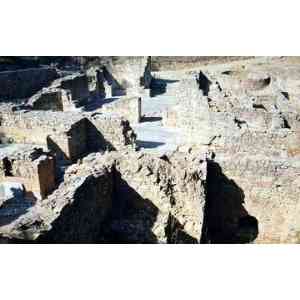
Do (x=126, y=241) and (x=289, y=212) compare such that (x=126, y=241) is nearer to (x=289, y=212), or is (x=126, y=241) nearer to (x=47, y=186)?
(x=47, y=186)

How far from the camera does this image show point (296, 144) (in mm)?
11242

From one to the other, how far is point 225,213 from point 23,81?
1608 centimetres

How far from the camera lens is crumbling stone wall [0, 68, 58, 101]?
66.4 feet

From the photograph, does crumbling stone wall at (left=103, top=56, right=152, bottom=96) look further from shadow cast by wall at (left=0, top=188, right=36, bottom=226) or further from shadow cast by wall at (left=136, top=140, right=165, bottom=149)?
shadow cast by wall at (left=0, top=188, right=36, bottom=226)

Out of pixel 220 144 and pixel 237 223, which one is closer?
pixel 237 223

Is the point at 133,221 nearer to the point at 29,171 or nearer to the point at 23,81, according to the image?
the point at 29,171

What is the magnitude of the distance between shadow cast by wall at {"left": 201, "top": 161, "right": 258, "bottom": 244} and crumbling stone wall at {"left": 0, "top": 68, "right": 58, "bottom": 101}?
13944mm

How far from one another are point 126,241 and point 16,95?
1526cm

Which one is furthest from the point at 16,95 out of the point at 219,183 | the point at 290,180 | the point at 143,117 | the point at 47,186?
the point at 290,180

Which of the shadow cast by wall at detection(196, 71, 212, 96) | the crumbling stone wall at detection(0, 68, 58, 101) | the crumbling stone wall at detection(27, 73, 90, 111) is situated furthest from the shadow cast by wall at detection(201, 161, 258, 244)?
the crumbling stone wall at detection(0, 68, 58, 101)

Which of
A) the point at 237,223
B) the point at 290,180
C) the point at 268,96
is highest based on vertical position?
the point at 268,96

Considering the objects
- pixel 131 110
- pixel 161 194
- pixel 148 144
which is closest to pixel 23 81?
pixel 131 110

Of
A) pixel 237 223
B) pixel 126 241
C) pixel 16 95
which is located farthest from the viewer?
pixel 16 95

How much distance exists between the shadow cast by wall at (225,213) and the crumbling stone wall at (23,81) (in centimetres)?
1394
